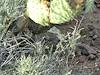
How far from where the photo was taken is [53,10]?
2.56 m

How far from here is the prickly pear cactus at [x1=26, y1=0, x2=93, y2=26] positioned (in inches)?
100

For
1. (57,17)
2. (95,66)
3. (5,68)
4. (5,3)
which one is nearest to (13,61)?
(5,68)

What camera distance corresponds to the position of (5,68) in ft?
6.77

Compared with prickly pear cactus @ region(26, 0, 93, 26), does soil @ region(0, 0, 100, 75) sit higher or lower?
lower

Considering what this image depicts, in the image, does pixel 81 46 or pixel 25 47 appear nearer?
pixel 25 47

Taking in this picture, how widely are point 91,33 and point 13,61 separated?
114cm

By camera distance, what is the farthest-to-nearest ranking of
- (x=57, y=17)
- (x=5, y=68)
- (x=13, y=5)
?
(x=57, y=17) → (x=13, y=5) → (x=5, y=68)

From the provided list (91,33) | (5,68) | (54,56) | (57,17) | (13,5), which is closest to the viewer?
(5,68)

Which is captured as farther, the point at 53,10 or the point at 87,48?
the point at 87,48

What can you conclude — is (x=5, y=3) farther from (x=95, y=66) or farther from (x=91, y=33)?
(x=91, y=33)

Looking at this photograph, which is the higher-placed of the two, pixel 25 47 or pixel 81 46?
pixel 25 47

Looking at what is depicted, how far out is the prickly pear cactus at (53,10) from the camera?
2.54 m

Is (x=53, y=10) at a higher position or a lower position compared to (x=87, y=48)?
higher

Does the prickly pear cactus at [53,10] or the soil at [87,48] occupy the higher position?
the prickly pear cactus at [53,10]
